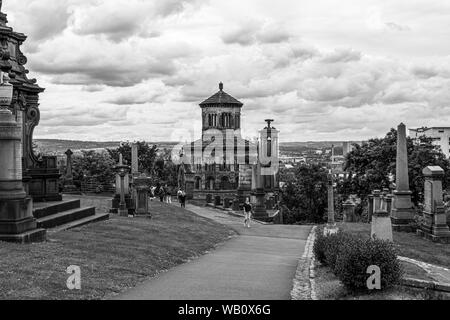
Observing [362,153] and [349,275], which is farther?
[362,153]

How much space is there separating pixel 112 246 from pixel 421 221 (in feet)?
42.3

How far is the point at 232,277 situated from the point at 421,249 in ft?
27.4

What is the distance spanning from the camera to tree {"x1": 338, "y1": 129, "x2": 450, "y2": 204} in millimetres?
40531

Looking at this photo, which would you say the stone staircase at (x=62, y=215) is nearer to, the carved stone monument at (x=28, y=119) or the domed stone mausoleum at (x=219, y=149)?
the carved stone monument at (x=28, y=119)

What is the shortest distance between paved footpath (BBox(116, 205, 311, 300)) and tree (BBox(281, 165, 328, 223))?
123 feet

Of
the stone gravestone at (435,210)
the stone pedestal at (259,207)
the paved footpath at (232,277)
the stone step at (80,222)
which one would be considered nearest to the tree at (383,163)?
the stone pedestal at (259,207)

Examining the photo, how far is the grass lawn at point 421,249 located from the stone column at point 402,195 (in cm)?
79

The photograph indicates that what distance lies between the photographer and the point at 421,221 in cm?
2180

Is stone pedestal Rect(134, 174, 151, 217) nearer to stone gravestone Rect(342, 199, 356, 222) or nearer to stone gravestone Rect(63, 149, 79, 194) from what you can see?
stone gravestone Rect(342, 199, 356, 222)

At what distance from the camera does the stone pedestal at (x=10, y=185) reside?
12.5 m

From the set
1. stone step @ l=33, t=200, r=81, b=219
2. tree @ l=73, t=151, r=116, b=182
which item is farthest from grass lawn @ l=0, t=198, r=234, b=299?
tree @ l=73, t=151, r=116, b=182

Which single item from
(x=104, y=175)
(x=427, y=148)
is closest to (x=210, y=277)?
(x=427, y=148)

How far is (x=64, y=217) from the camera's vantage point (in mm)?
17094
